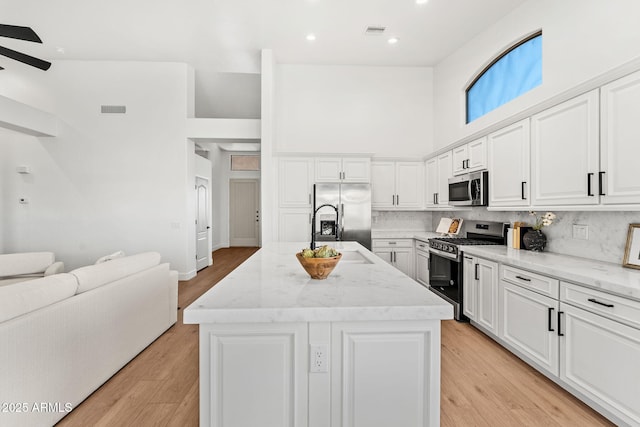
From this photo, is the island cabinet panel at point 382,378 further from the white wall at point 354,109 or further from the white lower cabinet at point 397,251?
the white wall at point 354,109

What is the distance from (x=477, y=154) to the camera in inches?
140

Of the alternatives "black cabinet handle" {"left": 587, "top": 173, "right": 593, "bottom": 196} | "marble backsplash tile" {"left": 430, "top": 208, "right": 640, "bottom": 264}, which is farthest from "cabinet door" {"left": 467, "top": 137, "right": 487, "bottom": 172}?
"black cabinet handle" {"left": 587, "top": 173, "right": 593, "bottom": 196}

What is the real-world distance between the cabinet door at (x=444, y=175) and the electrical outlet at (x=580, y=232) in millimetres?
1735

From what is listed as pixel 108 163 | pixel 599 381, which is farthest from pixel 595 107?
pixel 108 163

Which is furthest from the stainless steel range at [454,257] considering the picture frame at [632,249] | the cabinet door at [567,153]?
the picture frame at [632,249]

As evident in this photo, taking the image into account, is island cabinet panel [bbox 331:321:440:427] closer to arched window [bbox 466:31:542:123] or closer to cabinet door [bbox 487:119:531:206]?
cabinet door [bbox 487:119:531:206]

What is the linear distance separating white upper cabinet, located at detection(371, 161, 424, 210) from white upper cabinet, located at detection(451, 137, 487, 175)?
0.93m

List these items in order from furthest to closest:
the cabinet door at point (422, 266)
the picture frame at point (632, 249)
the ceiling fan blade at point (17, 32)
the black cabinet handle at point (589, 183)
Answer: the cabinet door at point (422, 266), the ceiling fan blade at point (17, 32), the black cabinet handle at point (589, 183), the picture frame at point (632, 249)

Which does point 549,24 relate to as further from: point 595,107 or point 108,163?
point 108,163

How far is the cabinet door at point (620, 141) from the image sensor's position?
1.90m

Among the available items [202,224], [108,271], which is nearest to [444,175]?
[108,271]

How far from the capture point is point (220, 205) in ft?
31.5

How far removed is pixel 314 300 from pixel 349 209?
11.2 feet

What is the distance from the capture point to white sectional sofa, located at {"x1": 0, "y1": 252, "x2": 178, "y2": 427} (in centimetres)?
163
